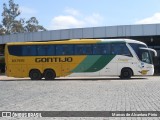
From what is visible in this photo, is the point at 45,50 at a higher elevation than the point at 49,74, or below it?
higher

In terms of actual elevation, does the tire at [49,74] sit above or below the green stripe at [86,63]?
below

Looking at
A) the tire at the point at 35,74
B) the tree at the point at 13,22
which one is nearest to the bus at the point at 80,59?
the tire at the point at 35,74

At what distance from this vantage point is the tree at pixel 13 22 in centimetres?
9469

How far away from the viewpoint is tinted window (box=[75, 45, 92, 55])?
29.6 meters

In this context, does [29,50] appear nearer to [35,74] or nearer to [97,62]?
[35,74]

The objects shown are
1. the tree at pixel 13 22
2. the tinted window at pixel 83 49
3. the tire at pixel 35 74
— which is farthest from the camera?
the tree at pixel 13 22

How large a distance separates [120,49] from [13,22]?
69.3m

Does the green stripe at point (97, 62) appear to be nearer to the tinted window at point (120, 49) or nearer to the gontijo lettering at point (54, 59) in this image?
the tinted window at point (120, 49)

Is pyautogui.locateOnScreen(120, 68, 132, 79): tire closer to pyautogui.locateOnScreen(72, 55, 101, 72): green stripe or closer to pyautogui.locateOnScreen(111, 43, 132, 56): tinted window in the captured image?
pyautogui.locateOnScreen(111, 43, 132, 56): tinted window

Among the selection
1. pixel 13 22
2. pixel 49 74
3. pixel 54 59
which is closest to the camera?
pixel 54 59

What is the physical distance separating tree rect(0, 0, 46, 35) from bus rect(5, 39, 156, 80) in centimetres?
6427

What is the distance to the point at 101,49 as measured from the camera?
2948 cm

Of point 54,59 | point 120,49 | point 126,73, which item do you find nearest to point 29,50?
point 54,59

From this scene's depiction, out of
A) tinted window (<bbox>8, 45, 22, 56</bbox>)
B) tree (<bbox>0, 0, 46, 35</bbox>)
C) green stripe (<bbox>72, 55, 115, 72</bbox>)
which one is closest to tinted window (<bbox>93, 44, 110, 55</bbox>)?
green stripe (<bbox>72, 55, 115, 72</bbox>)
